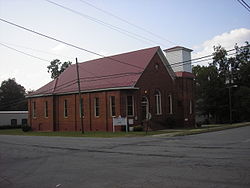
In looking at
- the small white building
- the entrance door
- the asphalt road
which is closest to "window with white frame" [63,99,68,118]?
the entrance door

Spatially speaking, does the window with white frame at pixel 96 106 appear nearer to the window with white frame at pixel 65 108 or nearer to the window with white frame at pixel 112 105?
the window with white frame at pixel 112 105

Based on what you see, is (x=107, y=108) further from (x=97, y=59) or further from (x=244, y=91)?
(x=244, y=91)

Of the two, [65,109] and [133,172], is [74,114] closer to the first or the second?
[65,109]

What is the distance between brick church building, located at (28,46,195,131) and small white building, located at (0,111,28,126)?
18596 millimetres

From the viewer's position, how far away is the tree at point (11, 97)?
8912 centimetres

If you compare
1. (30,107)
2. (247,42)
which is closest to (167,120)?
(30,107)

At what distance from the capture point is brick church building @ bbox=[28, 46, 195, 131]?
37812 millimetres

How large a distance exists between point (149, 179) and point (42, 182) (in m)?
2.99

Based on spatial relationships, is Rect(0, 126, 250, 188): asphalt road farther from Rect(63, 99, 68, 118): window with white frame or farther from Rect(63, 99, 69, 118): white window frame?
Rect(63, 99, 68, 118): window with white frame

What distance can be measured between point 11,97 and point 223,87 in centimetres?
5563

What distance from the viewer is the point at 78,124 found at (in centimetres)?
4238

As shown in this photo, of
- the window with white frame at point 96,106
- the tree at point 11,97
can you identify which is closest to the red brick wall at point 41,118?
the window with white frame at point 96,106

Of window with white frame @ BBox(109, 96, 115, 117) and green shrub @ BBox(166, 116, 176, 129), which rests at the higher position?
window with white frame @ BBox(109, 96, 115, 117)

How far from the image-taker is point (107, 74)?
41.5m
